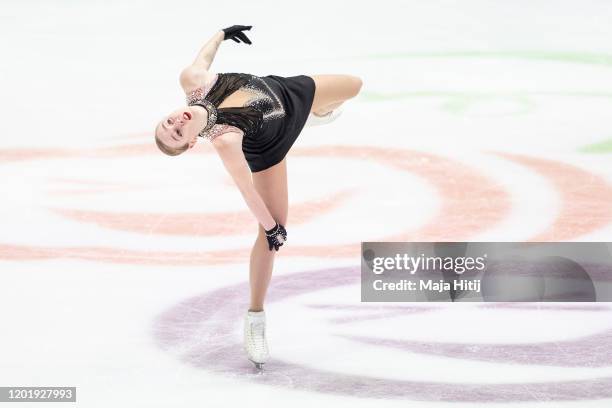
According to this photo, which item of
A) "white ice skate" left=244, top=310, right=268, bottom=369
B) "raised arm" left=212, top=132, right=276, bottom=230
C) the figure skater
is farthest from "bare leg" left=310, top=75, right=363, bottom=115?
"white ice skate" left=244, top=310, right=268, bottom=369

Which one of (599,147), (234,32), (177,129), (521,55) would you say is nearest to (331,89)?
(234,32)

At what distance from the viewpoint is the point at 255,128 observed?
4770mm

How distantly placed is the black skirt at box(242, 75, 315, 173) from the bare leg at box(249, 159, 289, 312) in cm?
5

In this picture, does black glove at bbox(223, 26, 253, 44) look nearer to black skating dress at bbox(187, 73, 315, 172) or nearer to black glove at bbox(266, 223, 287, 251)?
black skating dress at bbox(187, 73, 315, 172)

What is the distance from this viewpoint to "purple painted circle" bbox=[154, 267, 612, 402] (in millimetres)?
4812

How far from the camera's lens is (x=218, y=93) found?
15.8 ft

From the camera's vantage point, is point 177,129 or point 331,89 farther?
point 331,89

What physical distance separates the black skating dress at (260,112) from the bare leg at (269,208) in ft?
0.17

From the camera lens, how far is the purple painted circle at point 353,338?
189 inches

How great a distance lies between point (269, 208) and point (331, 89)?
0.66m

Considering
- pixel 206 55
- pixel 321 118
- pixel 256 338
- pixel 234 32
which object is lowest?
pixel 256 338

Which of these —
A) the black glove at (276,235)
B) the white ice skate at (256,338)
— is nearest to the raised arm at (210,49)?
the black glove at (276,235)

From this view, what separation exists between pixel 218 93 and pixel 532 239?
8.68ft

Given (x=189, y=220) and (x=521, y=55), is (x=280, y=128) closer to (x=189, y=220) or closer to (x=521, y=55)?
(x=189, y=220)
